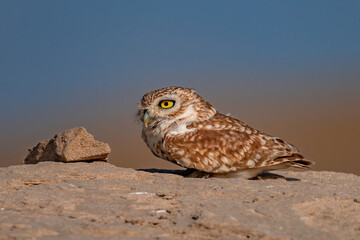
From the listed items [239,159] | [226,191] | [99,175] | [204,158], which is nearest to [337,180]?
[239,159]

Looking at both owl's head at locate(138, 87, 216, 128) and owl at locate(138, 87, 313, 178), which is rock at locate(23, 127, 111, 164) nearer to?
owl at locate(138, 87, 313, 178)

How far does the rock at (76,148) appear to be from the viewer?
24.1ft

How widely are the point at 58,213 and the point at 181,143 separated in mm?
2510

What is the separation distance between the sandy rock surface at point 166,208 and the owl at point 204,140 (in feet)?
1.64

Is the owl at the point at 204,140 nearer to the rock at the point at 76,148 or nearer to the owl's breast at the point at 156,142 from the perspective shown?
the owl's breast at the point at 156,142

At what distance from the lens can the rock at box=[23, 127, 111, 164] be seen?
734cm

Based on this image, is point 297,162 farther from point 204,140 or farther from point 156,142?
point 156,142

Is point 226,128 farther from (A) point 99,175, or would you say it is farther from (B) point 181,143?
(A) point 99,175

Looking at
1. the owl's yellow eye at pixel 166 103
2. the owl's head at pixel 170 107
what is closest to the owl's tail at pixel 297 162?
the owl's head at pixel 170 107

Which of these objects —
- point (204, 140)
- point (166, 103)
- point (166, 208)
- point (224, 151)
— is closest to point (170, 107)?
point (166, 103)

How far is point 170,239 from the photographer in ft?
11.2

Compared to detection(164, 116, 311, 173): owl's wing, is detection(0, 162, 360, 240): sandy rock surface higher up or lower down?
lower down

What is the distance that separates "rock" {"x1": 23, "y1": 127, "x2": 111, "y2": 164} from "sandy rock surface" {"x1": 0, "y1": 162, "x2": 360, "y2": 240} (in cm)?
126

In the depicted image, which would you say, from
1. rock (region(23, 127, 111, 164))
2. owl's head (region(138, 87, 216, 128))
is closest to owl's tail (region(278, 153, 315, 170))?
owl's head (region(138, 87, 216, 128))
